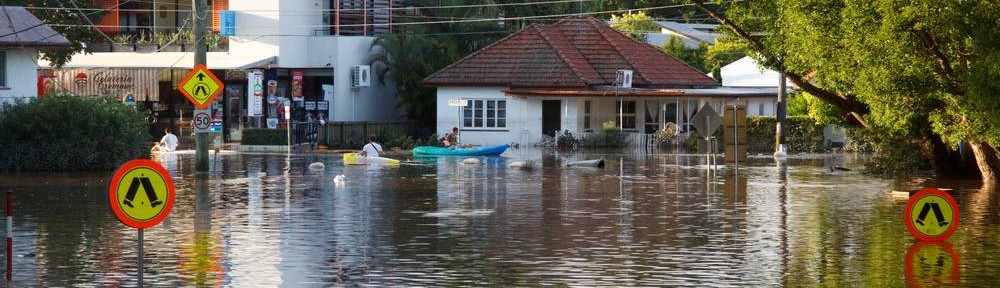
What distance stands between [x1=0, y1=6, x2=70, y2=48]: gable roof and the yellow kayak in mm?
8487

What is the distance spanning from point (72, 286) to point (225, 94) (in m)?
51.7

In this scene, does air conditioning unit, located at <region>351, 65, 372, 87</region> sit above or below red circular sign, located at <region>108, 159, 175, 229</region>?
above

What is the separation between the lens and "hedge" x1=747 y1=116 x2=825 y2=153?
6156 cm

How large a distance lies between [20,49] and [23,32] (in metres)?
0.48

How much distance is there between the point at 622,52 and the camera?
68500 mm

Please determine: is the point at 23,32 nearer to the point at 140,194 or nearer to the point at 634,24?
the point at 140,194

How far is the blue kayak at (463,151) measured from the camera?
176 feet

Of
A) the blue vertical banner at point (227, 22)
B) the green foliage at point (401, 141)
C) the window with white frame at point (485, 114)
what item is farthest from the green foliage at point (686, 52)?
the blue vertical banner at point (227, 22)

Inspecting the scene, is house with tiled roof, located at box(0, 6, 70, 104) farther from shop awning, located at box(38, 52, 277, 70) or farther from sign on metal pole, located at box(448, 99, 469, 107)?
sign on metal pole, located at box(448, 99, 469, 107)

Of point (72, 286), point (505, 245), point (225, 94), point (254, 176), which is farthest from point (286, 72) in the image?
point (72, 286)

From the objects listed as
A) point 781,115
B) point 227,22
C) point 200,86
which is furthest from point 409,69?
point 200,86

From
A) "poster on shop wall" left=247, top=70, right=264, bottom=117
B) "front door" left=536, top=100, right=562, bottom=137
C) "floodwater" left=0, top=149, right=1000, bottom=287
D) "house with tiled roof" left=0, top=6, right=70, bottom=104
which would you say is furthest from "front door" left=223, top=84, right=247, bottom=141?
"floodwater" left=0, top=149, right=1000, bottom=287

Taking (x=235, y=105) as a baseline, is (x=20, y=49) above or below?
above

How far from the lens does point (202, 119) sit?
37062 millimetres
